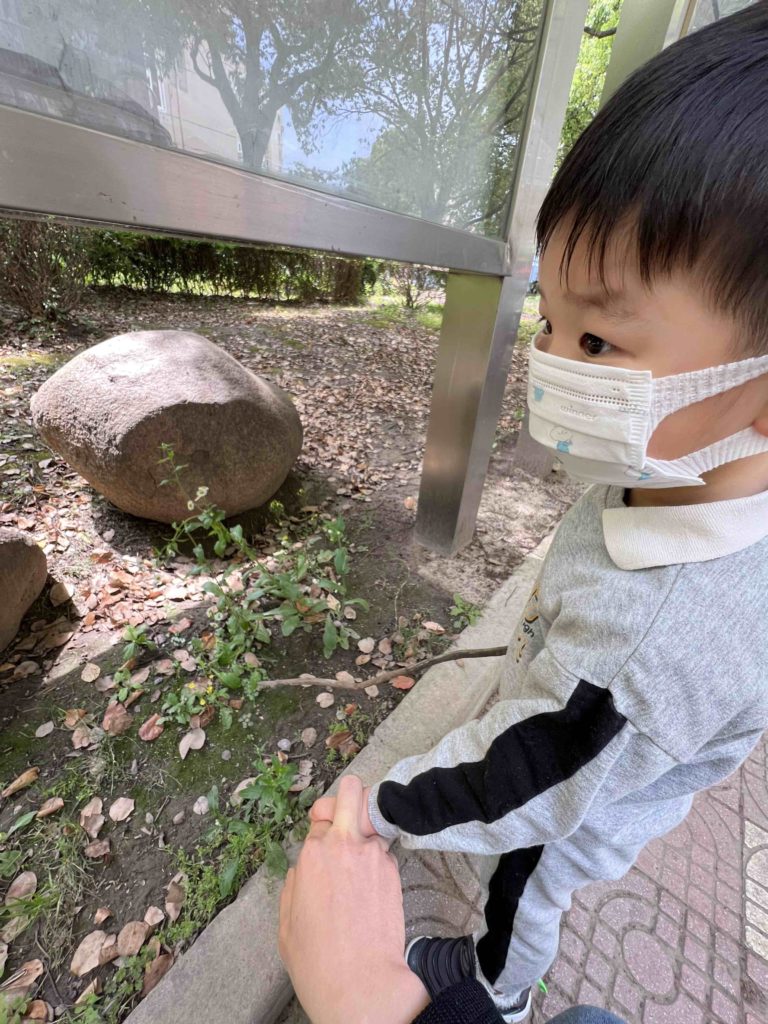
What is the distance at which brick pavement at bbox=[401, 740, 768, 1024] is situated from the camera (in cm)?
142

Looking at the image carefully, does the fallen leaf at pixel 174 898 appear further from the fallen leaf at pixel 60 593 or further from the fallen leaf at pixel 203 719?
the fallen leaf at pixel 60 593

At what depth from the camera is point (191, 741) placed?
1882mm

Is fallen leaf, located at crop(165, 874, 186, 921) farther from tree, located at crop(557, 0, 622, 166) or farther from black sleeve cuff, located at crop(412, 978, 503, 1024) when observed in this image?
tree, located at crop(557, 0, 622, 166)

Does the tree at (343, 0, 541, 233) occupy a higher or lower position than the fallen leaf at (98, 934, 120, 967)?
higher

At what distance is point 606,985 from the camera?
56.6 inches

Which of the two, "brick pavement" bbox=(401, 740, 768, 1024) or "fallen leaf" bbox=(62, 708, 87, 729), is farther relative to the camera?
"fallen leaf" bbox=(62, 708, 87, 729)

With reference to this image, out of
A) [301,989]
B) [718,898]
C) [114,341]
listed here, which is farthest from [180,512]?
[718,898]

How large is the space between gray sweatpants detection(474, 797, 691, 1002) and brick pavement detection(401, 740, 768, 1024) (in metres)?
0.38

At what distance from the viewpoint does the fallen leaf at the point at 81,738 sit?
6.06ft

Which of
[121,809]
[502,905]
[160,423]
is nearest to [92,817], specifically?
[121,809]

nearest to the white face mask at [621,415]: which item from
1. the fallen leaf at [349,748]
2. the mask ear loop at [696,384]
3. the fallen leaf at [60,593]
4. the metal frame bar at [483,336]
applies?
the mask ear loop at [696,384]

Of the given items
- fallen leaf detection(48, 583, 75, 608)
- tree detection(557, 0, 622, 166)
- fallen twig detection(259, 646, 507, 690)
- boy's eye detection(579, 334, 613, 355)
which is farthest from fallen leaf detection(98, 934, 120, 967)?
tree detection(557, 0, 622, 166)

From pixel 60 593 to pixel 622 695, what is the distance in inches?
101

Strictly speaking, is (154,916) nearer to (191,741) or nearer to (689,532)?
(191,741)
